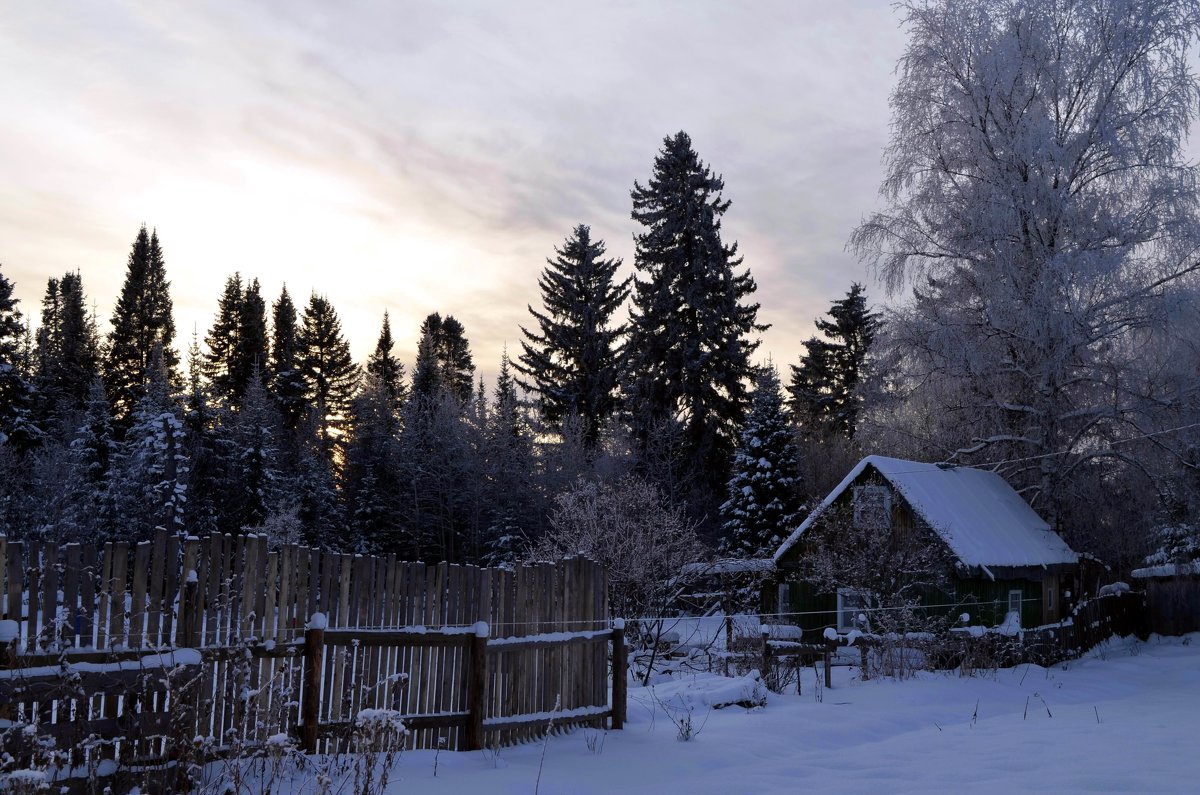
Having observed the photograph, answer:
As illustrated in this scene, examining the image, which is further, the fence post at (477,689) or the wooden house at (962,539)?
the wooden house at (962,539)

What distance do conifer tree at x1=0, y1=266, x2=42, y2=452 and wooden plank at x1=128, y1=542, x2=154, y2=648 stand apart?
5112cm

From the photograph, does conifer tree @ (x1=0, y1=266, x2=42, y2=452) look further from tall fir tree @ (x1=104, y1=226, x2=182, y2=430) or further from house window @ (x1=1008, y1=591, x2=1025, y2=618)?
house window @ (x1=1008, y1=591, x2=1025, y2=618)

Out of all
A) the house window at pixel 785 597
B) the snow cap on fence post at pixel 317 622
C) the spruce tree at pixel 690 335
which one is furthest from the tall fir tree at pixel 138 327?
the snow cap on fence post at pixel 317 622

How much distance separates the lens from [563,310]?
5312 cm

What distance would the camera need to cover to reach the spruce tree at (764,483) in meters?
38.3

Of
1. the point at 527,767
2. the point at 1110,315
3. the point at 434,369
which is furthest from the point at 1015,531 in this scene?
the point at 434,369

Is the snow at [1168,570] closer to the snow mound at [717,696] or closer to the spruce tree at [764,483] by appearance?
the spruce tree at [764,483]

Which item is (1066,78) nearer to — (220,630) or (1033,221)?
(1033,221)

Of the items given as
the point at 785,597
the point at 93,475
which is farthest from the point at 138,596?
the point at 93,475

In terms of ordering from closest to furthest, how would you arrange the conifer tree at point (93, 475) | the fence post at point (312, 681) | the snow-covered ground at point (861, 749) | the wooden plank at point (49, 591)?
1. the wooden plank at point (49, 591)
2. the fence post at point (312, 681)
3. the snow-covered ground at point (861, 749)
4. the conifer tree at point (93, 475)

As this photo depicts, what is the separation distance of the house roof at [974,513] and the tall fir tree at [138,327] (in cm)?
5145

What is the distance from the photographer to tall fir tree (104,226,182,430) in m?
64.0

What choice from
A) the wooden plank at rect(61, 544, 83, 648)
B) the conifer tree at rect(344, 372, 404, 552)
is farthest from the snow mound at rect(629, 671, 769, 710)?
the conifer tree at rect(344, 372, 404, 552)

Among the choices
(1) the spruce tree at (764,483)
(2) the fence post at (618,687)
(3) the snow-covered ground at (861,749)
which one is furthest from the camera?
(1) the spruce tree at (764,483)
